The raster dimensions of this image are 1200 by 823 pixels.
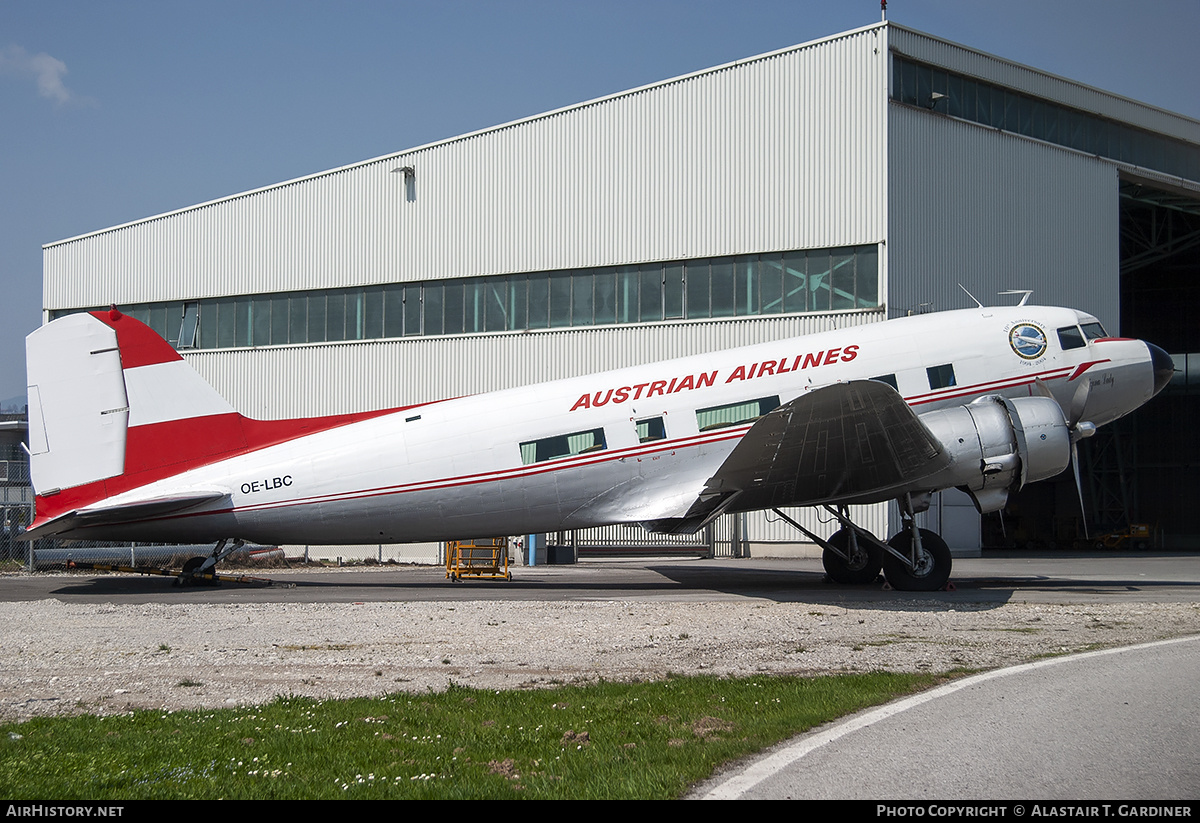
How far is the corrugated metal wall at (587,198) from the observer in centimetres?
2877

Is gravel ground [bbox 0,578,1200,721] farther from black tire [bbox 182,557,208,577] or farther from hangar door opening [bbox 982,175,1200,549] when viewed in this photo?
hangar door opening [bbox 982,175,1200,549]

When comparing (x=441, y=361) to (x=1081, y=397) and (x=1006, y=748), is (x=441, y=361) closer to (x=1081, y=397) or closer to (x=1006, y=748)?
(x=1081, y=397)

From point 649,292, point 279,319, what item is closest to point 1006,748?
point 649,292

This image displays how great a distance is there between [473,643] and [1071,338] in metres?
12.3

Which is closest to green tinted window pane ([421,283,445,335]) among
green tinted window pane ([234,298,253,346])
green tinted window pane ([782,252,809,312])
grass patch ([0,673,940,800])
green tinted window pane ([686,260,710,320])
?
green tinted window pane ([234,298,253,346])

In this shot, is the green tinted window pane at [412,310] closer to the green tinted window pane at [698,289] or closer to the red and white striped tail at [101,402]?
the green tinted window pane at [698,289]

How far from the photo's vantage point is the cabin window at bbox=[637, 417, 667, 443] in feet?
55.4

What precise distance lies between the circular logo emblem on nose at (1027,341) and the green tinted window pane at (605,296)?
16035 millimetres

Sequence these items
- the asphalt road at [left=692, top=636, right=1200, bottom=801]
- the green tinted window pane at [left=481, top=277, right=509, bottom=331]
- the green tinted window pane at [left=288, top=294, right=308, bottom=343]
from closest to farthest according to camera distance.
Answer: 1. the asphalt road at [left=692, top=636, right=1200, bottom=801]
2. the green tinted window pane at [left=481, top=277, right=509, bottom=331]
3. the green tinted window pane at [left=288, top=294, right=308, bottom=343]

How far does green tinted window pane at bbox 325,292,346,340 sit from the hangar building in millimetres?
91

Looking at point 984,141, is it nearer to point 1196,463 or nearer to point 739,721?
point 739,721

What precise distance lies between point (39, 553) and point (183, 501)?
363 inches

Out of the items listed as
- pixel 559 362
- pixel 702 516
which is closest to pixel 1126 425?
pixel 559 362

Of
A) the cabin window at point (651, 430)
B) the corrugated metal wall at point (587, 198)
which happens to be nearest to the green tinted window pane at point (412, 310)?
the corrugated metal wall at point (587, 198)
